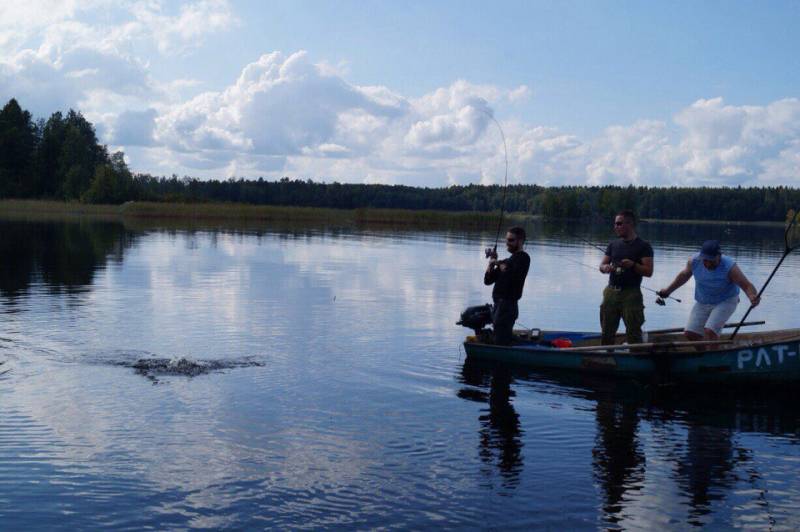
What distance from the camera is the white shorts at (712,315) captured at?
1157cm

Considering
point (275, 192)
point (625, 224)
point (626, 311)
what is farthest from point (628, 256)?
point (275, 192)

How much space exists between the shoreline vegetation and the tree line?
19.6 ft

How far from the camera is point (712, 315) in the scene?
11.7m

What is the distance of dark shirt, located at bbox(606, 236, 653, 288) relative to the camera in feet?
37.4

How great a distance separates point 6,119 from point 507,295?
104m

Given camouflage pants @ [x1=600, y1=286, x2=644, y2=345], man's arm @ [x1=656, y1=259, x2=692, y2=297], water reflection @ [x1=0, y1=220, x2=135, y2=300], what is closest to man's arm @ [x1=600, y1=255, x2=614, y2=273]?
camouflage pants @ [x1=600, y1=286, x2=644, y2=345]

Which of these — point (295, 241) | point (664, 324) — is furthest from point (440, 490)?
point (295, 241)

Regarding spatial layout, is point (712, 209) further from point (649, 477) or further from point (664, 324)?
point (649, 477)

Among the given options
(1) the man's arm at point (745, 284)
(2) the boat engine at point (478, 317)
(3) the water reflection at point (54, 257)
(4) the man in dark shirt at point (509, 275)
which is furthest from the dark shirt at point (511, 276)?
(3) the water reflection at point (54, 257)

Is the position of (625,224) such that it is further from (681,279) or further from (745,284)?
(745,284)

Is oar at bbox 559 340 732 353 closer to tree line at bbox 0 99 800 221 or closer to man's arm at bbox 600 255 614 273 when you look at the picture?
man's arm at bbox 600 255 614 273

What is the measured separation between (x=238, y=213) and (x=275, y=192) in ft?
276

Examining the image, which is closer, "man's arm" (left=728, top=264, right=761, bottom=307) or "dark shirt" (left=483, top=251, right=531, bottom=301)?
"man's arm" (left=728, top=264, right=761, bottom=307)

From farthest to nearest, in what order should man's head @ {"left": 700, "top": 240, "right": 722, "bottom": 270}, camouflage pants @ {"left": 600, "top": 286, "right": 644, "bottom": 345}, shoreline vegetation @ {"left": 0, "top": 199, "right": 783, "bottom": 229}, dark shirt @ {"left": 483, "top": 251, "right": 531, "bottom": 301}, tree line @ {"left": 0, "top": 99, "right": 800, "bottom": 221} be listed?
tree line @ {"left": 0, "top": 99, "right": 800, "bottom": 221}
shoreline vegetation @ {"left": 0, "top": 199, "right": 783, "bottom": 229}
dark shirt @ {"left": 483, "top": 251, "right": 531, "bottom": 301}
camouflage pants @ {"left": 600, "top": 286, "right": 644, "bottom": 345}
man's head @ {"left": 700, "top": 240, "right": 722, "bottom": 270}
